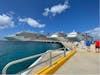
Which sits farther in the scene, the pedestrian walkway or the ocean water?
the ocean water

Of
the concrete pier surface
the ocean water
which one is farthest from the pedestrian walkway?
the ocean water

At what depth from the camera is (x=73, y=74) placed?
618 cm

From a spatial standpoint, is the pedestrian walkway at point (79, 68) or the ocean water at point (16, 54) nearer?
the pedestrian walkway at point (79, 68)

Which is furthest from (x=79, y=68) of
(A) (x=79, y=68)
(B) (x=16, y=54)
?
(B) (x=16, y=54)

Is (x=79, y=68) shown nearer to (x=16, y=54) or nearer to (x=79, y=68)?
(x=79, y=68)

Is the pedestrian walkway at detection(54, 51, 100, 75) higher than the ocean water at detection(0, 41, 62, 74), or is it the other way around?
the pedestrian walkway at detection(54, 51, 100, 75)

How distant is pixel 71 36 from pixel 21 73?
576 ft

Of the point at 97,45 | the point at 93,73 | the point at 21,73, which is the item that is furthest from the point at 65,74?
the point at 97,45

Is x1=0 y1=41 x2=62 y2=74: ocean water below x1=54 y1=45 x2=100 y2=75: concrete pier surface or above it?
below

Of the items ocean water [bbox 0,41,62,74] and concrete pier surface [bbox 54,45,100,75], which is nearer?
concrete pier surface [bbox 54,45,100,75]

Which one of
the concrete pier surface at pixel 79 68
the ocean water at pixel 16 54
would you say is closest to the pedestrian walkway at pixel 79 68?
the concrete pier surface at pixel 79 68

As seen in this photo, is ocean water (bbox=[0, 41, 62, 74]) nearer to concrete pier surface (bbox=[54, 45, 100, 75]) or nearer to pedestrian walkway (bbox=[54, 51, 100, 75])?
concrete pier surface (bbox=[54, 45, 100, 75])

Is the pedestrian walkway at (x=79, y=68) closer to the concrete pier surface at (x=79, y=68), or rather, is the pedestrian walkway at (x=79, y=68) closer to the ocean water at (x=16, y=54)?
the concrete pier surface at (x=79, y=68)

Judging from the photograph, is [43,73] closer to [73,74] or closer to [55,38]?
[73,74]
